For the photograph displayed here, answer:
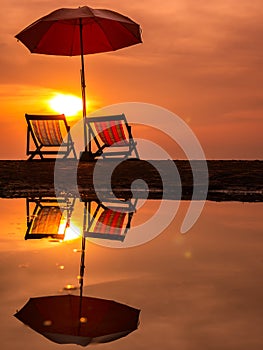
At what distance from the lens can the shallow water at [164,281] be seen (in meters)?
2.29

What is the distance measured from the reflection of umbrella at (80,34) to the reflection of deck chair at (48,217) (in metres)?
3.03

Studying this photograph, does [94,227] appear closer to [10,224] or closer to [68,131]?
[10,224]

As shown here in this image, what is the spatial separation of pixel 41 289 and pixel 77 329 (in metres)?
0.69

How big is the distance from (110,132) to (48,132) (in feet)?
3.80

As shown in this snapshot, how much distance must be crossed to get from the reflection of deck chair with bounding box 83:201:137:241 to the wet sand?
1.12 m

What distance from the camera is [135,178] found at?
9.66 meters

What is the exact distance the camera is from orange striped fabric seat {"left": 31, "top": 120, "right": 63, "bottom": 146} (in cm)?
1075

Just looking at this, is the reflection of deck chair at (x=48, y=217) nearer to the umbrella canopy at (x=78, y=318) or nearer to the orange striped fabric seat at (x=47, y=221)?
the orange striped fabric seat at (x=47, y=221)

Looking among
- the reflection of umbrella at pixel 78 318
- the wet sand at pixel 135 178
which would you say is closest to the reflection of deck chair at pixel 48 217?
the wet sand at pixel 135 178

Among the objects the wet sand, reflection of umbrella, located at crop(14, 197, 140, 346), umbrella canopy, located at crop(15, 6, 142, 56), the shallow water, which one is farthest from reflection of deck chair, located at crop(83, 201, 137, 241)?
umbrella canopy, located at crop(15, 6, 142, 56)

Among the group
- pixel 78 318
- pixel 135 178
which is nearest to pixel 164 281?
pixel 78 318

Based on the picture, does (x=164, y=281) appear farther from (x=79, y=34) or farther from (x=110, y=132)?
(x=79, y=34)

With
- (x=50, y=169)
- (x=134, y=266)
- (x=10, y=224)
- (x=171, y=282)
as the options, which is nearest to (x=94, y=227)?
(x=10, y=224)

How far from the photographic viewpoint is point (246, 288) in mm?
3055
